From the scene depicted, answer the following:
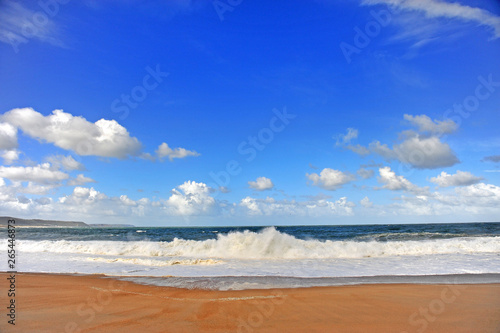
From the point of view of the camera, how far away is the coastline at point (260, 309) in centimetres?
491

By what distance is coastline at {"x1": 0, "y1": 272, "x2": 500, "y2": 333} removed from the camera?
16.1ft

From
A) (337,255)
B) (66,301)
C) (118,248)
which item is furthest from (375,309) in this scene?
(118,248)

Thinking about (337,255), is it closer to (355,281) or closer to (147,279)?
(355,281)

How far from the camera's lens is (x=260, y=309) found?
586cm

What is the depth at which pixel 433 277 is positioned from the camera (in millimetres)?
10273
